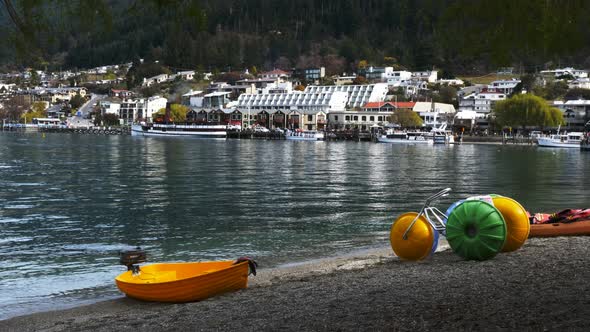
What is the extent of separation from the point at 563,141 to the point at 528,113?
12968mm

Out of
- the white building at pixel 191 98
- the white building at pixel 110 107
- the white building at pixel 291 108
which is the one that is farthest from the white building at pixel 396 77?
the white building at pixel 110 107

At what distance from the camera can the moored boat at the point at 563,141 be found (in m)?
84.4

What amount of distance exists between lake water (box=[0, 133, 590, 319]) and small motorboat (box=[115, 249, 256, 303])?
1001 mm

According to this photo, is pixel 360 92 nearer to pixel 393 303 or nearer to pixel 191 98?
pixel 191 98

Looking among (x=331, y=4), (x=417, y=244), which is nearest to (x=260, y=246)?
(x=417, y=244)

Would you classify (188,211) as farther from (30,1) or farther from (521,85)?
(521,85)

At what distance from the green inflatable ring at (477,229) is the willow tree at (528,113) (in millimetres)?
90662

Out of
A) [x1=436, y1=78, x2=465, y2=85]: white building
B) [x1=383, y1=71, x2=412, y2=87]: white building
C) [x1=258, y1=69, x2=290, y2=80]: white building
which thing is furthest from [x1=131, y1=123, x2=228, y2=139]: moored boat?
[x1=436, y1=78, x2=465, y2=85]: white building

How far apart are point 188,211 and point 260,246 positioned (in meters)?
7.07

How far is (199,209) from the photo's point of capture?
2348cm

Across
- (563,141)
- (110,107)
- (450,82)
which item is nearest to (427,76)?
(450,82)

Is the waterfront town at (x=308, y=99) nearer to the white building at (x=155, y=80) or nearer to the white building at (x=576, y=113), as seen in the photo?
the white building at (x=576, y=113)

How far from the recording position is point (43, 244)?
1688 centimetres

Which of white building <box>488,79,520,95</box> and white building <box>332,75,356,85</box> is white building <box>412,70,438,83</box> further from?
white building <box>488,79,520,95</box>
